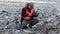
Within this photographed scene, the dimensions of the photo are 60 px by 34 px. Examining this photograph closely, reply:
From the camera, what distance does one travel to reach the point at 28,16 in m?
7.79

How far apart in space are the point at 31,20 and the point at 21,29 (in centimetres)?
43

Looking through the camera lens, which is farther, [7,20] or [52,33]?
[7,20]

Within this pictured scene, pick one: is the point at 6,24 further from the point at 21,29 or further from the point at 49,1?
the point at 49,1

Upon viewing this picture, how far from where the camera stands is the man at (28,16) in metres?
7.63

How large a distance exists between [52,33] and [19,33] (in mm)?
992

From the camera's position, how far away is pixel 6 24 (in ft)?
28.9

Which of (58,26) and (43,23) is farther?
(43,23)

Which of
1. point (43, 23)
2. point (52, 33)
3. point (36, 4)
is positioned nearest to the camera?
point (52, 33)

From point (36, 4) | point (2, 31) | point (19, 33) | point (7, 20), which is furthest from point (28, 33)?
point (36, 4)

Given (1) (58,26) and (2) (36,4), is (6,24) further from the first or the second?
(2) (36,4)

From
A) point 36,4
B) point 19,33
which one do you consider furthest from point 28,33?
point 36,4

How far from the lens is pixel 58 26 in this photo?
8164mm

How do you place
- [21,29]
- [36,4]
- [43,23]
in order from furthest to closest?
1. [36,4]
2. [43,23]
3. [21,29]

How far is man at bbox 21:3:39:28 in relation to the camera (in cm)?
763
